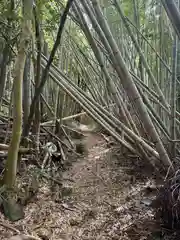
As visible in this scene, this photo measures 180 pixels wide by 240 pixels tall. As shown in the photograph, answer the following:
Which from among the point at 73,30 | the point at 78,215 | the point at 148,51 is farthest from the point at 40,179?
the point at 73,30

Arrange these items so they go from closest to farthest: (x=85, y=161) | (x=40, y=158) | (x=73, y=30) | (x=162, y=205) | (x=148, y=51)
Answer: (x=162, y=205), (x=40, y=158), (x=85, y=161), (x=148, y=51), (x=73, y=30)

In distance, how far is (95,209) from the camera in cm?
273

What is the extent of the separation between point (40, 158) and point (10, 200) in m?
1.31

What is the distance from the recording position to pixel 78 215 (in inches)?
102

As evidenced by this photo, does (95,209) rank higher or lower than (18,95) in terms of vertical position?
lower

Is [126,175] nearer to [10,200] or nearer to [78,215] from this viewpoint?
[78,215]

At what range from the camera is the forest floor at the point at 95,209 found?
7.43 ft

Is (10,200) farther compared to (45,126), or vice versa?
(45,126)

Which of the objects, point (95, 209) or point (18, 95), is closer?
point (18, 95)

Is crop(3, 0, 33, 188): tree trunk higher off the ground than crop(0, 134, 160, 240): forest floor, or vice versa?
crop(3, 0, 33, 188): tree trunk

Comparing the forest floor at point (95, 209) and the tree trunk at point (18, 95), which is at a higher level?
the tree trunk at point (18, 95)

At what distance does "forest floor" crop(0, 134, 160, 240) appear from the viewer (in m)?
2.26

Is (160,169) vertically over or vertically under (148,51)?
under

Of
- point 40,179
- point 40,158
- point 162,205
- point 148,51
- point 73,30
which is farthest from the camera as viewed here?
point 73,30
